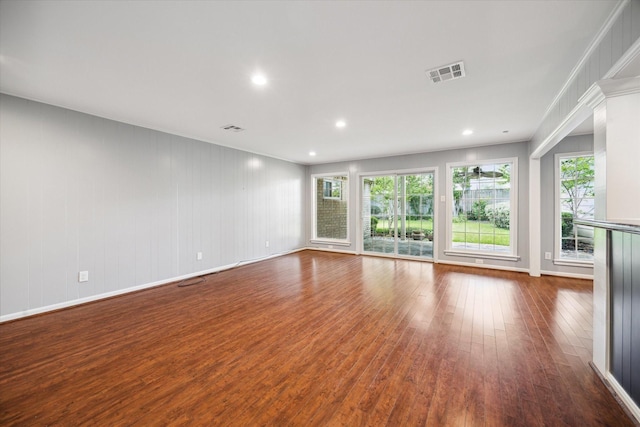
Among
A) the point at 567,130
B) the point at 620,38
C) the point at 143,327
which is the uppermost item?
the point at 620,38

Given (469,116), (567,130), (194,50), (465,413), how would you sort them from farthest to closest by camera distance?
(469,116) < (567,130) < (194,50) < (465,413)

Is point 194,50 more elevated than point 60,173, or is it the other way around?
point 194,50

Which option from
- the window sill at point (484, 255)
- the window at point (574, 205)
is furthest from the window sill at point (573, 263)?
the window sill at point (484, 255)

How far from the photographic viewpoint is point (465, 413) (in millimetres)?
1539

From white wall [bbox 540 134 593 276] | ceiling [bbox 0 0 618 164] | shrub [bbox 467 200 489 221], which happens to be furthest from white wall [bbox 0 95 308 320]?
white wall [bbox 540 134 593 276]

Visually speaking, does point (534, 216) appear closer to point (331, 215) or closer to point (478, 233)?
point (478, 233)

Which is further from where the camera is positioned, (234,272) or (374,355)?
(234,272)

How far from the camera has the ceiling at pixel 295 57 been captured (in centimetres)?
166

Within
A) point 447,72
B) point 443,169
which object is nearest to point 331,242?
point 443,169

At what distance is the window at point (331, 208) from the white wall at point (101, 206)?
8.47ft

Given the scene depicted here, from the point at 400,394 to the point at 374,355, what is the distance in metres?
0.47

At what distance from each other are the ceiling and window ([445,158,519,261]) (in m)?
1.52

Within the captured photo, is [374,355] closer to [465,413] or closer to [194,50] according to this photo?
[465,413]

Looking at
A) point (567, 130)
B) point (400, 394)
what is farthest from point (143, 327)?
point (567, 130)
